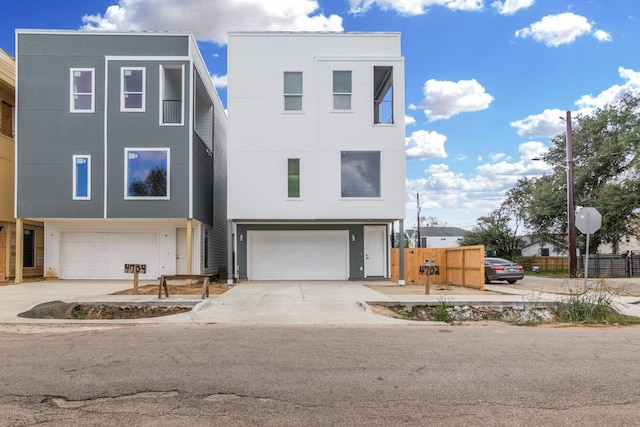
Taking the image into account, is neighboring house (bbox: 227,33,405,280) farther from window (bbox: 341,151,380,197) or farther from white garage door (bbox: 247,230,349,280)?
white garage door (bbox: 247,230,349,280)

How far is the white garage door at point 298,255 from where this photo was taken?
2230 centimetres

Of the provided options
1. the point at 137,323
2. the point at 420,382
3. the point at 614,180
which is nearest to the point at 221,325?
the point at 137,323

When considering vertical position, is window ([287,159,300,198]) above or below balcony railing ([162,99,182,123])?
below

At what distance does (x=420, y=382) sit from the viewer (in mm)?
5926

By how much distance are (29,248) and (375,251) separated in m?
15.2

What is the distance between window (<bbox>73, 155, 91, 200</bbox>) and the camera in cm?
1934

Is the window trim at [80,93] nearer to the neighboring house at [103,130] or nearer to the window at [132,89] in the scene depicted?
the neighboring house at [103,130]

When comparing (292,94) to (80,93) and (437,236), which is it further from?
(437,236)

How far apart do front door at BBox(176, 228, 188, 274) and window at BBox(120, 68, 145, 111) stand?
5.58 metres

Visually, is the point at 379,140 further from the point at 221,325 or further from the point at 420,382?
the point at 420,382

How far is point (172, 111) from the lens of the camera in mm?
21172

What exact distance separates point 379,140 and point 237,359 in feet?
49.2

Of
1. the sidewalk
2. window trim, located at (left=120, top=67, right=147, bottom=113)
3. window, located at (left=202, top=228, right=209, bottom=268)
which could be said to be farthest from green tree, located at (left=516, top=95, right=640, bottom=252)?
window trim, located at (left=120, top=67, right=147, bottom=113)

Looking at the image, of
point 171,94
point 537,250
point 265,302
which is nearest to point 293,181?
point 171,94
